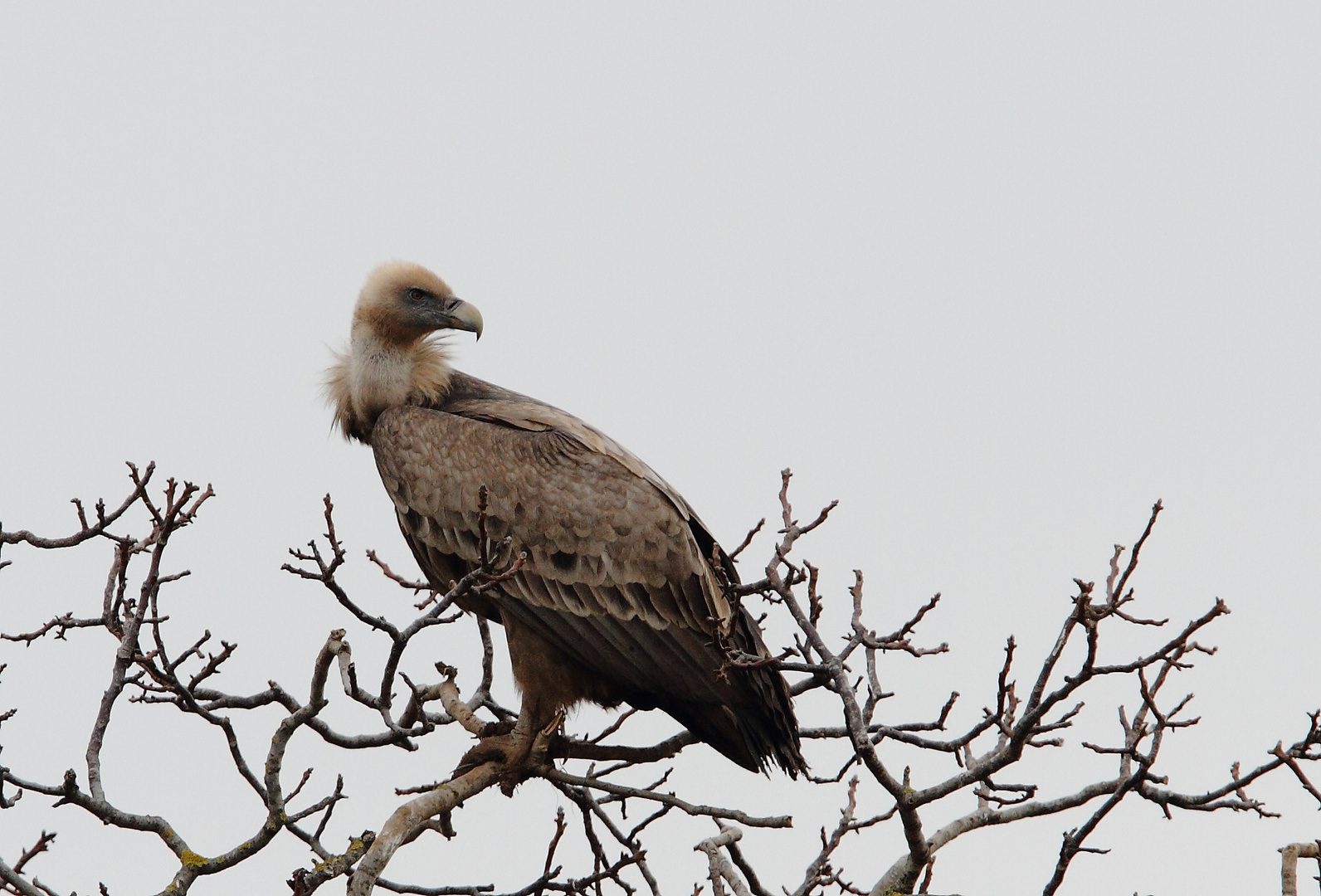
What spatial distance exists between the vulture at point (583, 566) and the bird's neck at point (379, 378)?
0.19 metres

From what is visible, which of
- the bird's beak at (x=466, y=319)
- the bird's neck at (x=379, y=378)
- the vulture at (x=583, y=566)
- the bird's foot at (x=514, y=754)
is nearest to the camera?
the bird's foot at (x=514, y=754)

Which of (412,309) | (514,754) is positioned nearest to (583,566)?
(514,754)

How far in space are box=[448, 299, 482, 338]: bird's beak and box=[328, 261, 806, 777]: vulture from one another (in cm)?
62

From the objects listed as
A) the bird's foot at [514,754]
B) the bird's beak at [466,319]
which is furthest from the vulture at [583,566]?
the bird's beak at [466,319]

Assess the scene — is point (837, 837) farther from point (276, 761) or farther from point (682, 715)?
point (276, 761)

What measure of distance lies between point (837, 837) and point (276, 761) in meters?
2.97

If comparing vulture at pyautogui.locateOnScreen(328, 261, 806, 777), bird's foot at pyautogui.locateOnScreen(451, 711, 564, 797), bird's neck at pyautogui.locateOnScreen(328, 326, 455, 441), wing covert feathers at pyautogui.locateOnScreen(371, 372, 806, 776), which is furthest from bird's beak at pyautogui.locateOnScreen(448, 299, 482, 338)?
bird's foot at pyautogui.locateOnScreen(451, 711, 564, 797)

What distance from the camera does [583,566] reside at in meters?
7.51

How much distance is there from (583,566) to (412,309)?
7.37 ft

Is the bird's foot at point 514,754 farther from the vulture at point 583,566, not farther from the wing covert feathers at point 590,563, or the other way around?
the wing covert feathers at point 590,563

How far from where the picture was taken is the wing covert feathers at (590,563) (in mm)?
7207

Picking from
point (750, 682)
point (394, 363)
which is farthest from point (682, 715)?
point (394, 363)

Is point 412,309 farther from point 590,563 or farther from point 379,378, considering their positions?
point 590,563

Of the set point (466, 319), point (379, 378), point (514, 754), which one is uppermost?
point (466, 319)
